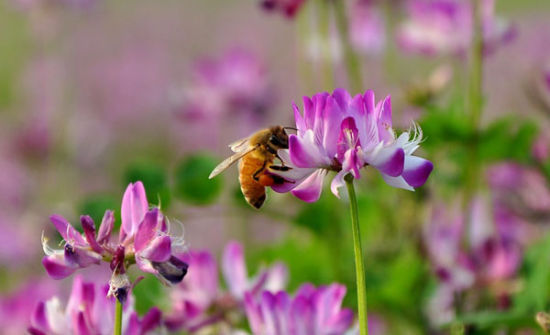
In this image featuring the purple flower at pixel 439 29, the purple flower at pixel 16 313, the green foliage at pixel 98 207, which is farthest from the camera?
the purple flower at pixel 439 29

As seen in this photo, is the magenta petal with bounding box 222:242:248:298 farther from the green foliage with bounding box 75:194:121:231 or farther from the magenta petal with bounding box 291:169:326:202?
the magenta petal with bounding box 291:169:326:202

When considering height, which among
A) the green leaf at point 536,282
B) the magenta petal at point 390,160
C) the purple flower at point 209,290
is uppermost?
the magenta petal at point 390,160

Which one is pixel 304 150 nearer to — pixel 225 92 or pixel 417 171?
pixel 417 171

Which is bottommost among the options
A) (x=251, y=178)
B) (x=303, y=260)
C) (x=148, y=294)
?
(x=303, y=260)

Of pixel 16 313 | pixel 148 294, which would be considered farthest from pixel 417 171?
pixel 16 313

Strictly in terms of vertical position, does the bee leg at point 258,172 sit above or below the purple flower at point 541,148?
above

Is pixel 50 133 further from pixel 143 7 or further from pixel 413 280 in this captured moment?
pixel 143 7

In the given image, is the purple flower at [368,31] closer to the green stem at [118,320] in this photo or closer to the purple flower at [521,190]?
the purple flower at [521,190]

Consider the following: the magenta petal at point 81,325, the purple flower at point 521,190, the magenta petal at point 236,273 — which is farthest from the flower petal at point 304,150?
the purple flower at point 521,190
